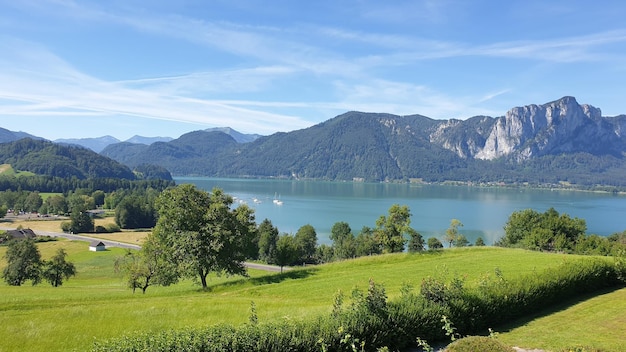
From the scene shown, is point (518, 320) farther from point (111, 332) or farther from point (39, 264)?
point (39, 264)

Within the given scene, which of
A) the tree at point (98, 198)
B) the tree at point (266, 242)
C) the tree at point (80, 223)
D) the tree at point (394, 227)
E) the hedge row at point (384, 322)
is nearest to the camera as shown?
the hedge row at point (384, 322)

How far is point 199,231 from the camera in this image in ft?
95.3

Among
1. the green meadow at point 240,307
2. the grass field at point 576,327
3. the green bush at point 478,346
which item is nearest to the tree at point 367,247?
the green meadow at point 240,307

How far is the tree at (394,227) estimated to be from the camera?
4647 centimetres

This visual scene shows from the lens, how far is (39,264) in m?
50.0

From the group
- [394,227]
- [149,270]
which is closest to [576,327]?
[394,227]

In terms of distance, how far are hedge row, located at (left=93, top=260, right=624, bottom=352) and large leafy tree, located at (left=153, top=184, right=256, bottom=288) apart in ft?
58.8

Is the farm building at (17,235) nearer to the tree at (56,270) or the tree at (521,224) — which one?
the tree at (56,270)

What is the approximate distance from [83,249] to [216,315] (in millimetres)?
86088

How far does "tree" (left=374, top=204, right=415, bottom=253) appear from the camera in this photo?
46469 mm

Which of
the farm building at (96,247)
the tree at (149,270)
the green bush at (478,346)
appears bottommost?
the farm building at (96,247)

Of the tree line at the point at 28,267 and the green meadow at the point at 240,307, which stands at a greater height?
the green meadow at the point at 240,307

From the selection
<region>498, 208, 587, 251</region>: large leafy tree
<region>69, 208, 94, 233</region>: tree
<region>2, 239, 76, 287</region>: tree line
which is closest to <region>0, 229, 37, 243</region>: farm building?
<region>69, 208, 94, 233</region>: tree

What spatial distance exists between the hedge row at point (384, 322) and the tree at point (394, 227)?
26.7 m
